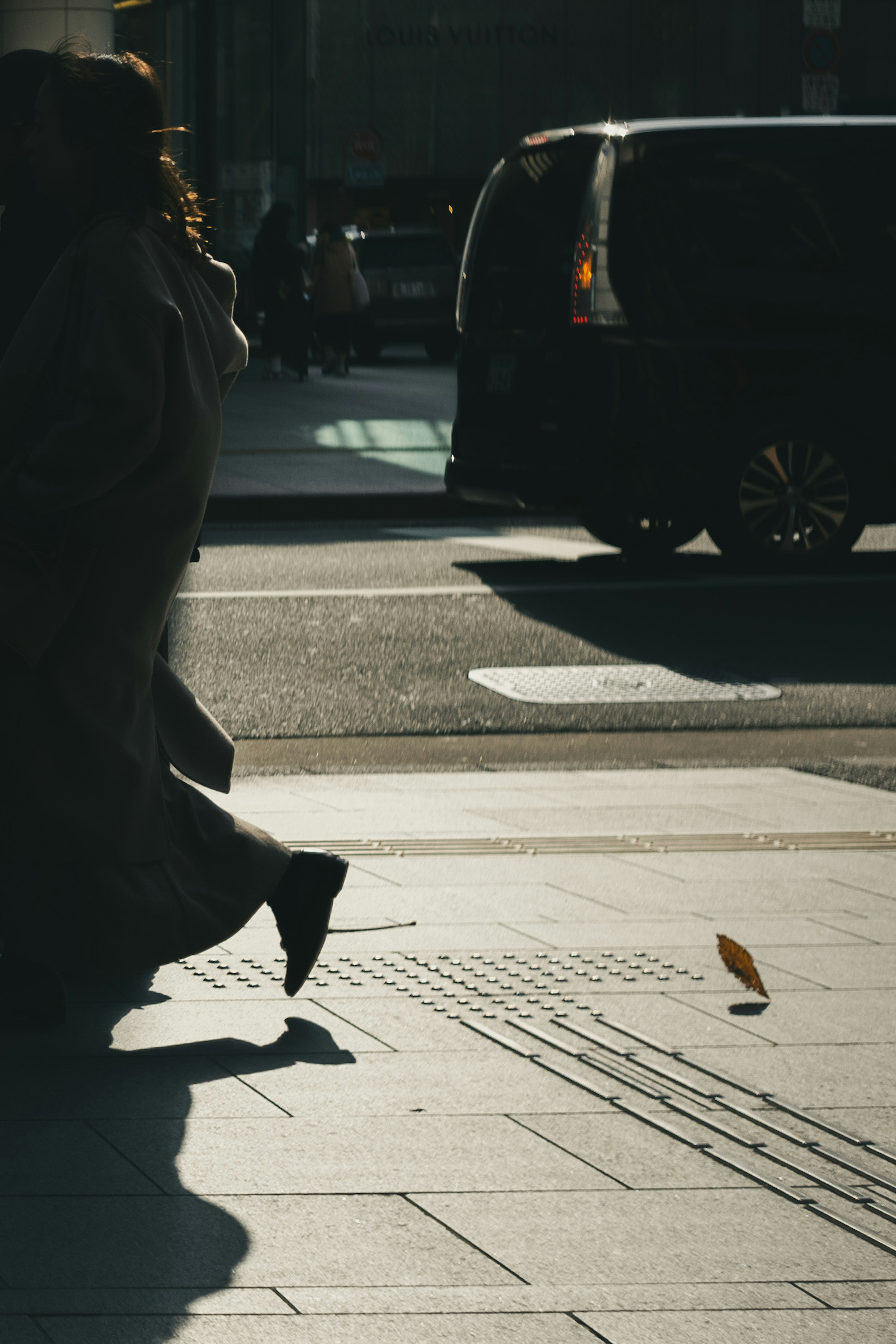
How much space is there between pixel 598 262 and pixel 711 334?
0.62 m

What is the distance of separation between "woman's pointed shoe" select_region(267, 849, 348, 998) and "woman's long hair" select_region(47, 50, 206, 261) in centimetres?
109

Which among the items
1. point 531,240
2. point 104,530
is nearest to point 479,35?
point 531,240

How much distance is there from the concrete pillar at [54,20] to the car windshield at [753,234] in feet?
28.5

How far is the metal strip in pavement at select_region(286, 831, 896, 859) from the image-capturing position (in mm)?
5191

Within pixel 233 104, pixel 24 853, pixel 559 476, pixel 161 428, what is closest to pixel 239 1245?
pixel 24 853

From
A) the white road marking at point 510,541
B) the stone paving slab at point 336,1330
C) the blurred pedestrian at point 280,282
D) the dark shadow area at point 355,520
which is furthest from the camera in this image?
the blurred pedestrian at point 280,282

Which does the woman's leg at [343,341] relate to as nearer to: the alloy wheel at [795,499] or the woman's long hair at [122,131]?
the alloy wheel at [795,499]

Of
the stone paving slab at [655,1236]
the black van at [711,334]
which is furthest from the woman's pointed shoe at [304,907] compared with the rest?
the black van at [711,334]

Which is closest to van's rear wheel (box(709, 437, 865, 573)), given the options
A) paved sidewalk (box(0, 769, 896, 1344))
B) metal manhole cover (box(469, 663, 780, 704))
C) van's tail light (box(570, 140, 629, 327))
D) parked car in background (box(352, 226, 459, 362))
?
van's tail light (box(570, 140, 629, 327))

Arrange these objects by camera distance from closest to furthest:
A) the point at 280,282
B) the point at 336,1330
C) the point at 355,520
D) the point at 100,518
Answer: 1. the point at 336,1330
2. the point at 100,518
3. the point at 355,520
4. the point at 280,282

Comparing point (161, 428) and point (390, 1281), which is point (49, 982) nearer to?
point (161, 428)

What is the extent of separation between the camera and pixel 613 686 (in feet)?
25.8

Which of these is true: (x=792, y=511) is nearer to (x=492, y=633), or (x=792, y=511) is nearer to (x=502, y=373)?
(x=502, y=373)

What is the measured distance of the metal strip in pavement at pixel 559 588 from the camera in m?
9.88
